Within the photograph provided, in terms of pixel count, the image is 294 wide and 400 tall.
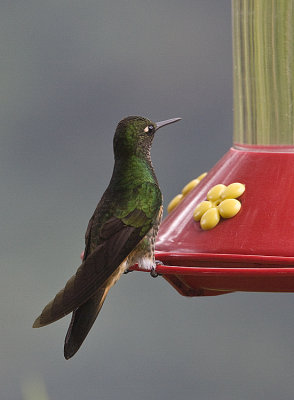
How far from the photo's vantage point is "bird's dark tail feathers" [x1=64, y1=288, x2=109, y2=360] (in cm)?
401

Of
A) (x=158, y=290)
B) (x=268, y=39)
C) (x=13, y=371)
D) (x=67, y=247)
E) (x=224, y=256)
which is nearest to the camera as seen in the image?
(x=224, y=256)

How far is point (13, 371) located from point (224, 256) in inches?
366

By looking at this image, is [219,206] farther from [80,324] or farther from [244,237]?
[80,324]

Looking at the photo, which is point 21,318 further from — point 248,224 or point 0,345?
point 248,224

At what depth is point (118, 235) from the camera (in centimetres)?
427

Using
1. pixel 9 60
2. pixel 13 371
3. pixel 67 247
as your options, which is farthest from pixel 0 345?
pixel 9 60

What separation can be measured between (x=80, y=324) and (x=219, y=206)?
0.64m

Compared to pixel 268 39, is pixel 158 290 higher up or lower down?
lower down

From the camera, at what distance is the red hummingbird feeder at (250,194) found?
3857 mm

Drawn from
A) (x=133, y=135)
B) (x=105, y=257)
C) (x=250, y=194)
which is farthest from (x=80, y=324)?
(x=133, y=135)

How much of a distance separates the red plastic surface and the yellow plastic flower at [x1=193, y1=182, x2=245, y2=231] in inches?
0.9

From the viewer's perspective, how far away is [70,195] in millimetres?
15688

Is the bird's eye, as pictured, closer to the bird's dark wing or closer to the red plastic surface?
the bird's dark wing

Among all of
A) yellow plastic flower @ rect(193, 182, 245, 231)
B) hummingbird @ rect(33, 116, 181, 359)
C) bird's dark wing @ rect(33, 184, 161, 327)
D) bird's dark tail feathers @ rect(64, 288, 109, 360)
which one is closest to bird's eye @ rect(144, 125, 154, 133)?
hummingbird @ rect(33, 116, 181, 359)
